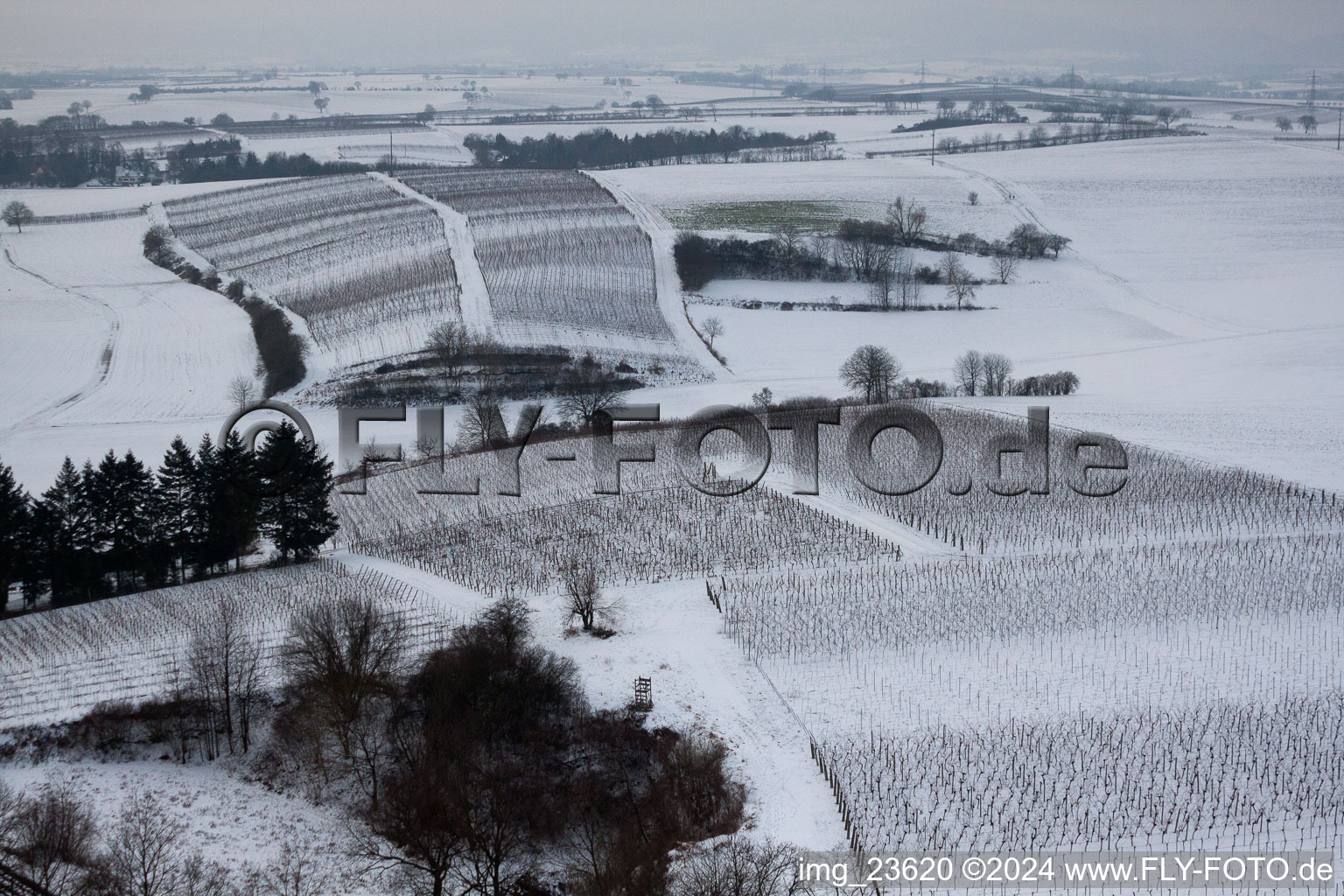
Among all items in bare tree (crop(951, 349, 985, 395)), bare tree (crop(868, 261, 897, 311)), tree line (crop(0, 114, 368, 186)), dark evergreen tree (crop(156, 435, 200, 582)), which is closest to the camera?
dark evergreen tree (crop(156, 435, 200, 582))

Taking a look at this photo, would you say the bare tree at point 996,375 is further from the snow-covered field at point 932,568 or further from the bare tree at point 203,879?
the bare tree at point 203,879

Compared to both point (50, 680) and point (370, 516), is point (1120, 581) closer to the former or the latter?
point (370, 516)

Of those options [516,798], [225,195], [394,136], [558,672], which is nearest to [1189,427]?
[558,672]

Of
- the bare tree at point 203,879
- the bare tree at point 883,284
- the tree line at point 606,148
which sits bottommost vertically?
the bare tree at point 203,879

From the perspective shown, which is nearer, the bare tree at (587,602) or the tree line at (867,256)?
the bare tree at (587,602)

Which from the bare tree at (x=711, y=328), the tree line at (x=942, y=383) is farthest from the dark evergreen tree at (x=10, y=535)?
the bare tree at (x=711, y=328)

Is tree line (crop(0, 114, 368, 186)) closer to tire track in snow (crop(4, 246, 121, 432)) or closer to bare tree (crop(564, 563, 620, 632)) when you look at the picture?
tire track in snow (crop(4, 246, 121, 432))

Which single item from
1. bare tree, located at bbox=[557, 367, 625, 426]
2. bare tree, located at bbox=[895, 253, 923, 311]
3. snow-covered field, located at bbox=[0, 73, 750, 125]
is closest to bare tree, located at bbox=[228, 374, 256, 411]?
bare tree, located at bbox=[557, 367, 625, 426]
